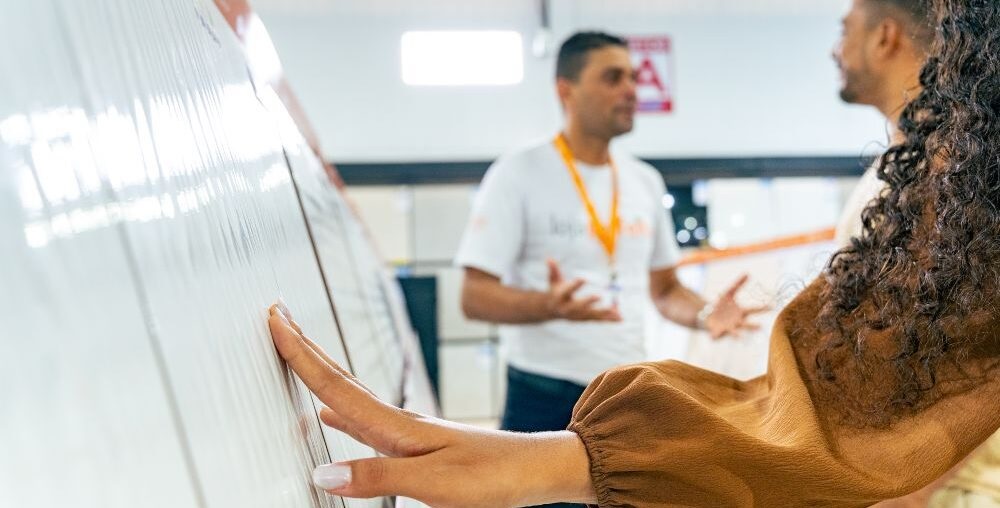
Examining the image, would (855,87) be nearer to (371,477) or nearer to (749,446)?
(749,446)

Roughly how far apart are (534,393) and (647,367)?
57.1 inches

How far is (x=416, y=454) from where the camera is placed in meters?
0.68

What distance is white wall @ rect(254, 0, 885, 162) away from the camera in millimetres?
6234

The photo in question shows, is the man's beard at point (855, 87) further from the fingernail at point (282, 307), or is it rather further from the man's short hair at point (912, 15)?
the fingernail at point (282, 307)

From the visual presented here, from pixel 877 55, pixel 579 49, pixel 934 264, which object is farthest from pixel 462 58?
pixel 934 264

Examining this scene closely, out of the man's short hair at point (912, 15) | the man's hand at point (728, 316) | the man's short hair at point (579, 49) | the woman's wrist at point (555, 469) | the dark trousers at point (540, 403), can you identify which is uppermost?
the man's short hair at point (579, 49)

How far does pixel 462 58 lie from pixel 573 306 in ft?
15.5

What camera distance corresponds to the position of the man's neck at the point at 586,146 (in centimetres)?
259

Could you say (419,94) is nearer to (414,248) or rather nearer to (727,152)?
(414,248)

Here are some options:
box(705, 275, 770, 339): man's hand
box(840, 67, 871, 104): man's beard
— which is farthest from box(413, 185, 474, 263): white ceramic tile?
box(840, 67, 871, 104): man's beard

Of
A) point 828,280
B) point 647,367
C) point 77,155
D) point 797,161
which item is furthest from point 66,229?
point 797,161

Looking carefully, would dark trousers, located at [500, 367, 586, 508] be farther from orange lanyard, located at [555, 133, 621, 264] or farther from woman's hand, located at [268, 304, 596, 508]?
woman's hand, located at [268, 304, 596, 508]

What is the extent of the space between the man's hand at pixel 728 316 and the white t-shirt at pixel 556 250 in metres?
0.21

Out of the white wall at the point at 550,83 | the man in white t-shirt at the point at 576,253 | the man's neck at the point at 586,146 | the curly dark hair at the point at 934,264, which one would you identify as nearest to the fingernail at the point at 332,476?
the curly dark hair at the point at 934,264
